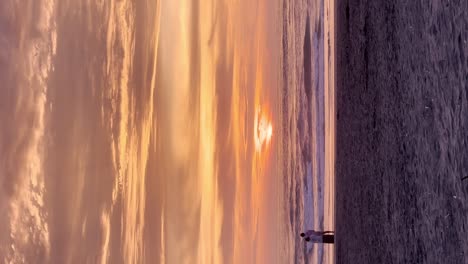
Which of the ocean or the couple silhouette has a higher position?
the ocean

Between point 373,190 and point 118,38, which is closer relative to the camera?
point 373,190

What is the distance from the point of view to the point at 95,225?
2.18 meters

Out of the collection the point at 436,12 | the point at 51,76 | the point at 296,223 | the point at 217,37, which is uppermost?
the point at 217,37

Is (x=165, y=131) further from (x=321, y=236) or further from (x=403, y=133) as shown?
(x=403, y=133)

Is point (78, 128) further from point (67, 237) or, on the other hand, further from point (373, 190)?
point (373, 190)

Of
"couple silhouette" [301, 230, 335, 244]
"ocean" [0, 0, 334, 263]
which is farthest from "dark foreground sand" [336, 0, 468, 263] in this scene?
"ocean" [0, 0, 334, 263]

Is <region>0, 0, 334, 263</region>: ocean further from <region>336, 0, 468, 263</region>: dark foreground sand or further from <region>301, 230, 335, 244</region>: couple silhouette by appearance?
<region>336, 0, 468, 263</region>: dark foreground sand

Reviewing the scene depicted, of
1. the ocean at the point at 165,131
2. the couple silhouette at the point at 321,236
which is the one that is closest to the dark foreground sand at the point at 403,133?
the couple silhouette at the point at 321,236

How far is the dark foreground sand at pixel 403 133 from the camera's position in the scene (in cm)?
174

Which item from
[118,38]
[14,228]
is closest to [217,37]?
[118,38]

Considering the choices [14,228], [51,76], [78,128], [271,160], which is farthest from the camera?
[271,160]

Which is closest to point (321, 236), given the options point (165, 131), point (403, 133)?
point (165, 131)

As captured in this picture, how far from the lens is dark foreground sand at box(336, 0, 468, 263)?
1740 mm

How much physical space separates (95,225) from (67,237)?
281 mm
